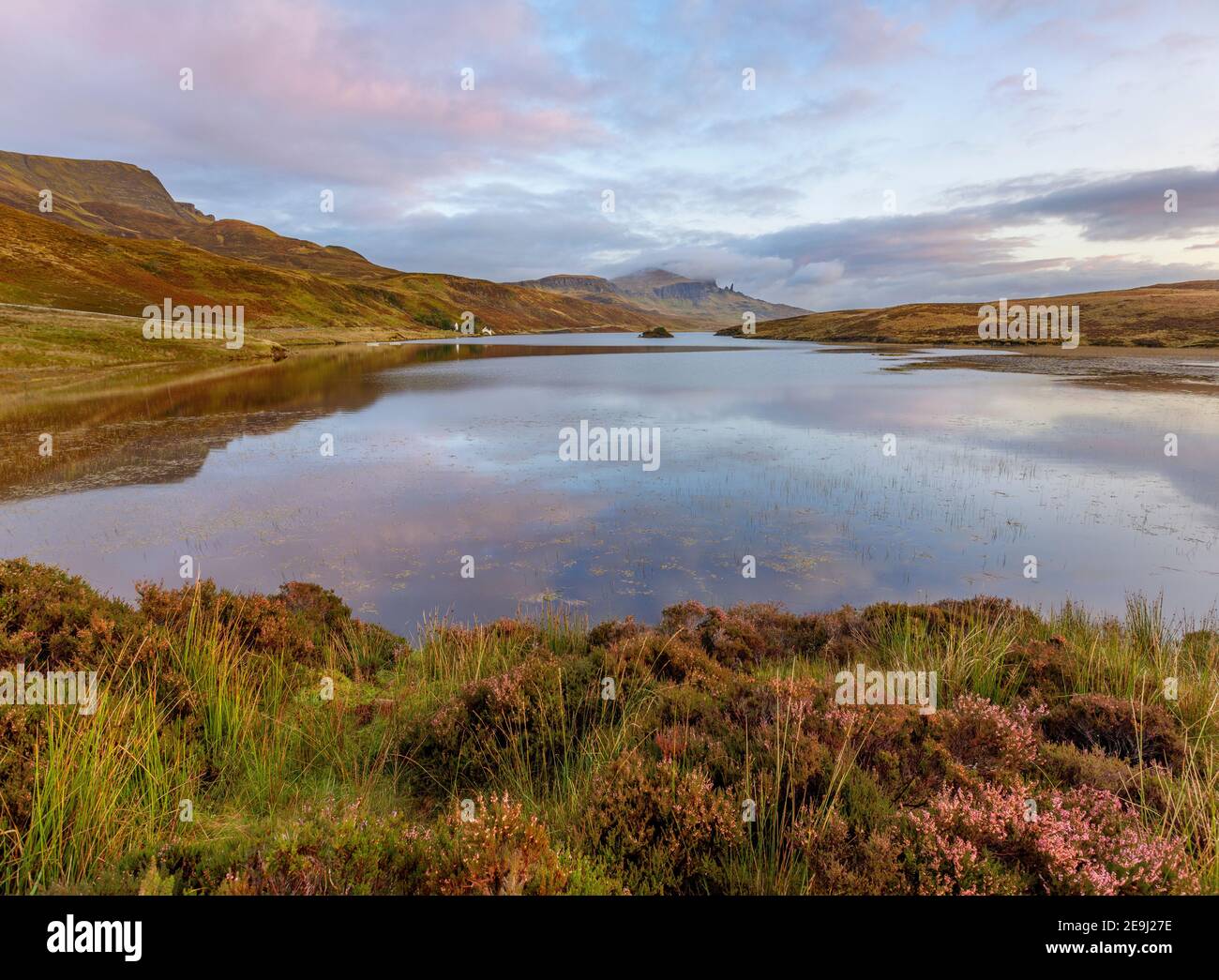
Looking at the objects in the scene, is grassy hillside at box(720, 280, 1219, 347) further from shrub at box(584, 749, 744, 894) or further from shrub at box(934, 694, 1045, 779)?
shrub at box(584, 749, 744, 894)

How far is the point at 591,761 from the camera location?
16.8 ft

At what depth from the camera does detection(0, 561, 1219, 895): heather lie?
333cm

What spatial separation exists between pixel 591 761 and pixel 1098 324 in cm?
12633

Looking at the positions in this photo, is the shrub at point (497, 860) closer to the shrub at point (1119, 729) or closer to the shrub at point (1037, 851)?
the shrub at point (1037, 851)

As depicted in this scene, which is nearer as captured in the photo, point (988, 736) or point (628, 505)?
point (988, 736)

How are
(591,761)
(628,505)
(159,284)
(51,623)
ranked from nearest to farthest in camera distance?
1. (591,761)
2. (51,623)
3. (628,505)
4. (159,284)

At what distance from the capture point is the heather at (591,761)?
10.9ft

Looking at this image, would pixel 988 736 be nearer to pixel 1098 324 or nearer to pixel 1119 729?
pixel 1119 729

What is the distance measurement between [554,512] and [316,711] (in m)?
9.69

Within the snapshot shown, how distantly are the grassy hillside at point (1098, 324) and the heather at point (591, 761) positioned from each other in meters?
101

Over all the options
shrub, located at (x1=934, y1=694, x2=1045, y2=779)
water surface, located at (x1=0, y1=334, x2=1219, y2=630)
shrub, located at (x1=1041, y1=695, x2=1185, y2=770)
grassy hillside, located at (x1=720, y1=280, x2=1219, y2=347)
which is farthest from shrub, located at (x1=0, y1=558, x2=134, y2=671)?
grassy hillside, located at (x1=720, y1=280, x2=1219, y2=347)

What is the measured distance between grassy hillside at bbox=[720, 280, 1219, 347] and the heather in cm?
10096

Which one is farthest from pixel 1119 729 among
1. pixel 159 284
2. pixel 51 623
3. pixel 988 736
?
pixel 159 284

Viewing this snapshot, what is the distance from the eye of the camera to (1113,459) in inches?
763
